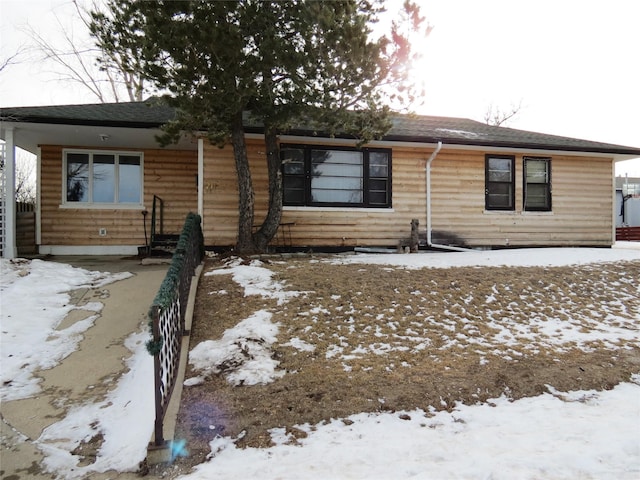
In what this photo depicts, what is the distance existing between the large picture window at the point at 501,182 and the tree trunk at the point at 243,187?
6.27 metres

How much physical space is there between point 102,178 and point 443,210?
8.47 metres

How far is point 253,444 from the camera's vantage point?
2.67 meters

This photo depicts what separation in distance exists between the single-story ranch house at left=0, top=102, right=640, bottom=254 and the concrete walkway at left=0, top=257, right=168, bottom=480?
10.4 feet

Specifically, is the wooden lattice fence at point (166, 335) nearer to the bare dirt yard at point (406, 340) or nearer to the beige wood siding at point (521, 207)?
the bare dirt yard at point (406, 340)

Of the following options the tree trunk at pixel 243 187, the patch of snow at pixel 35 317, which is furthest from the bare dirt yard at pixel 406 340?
the patch of snow at pixel 35 317

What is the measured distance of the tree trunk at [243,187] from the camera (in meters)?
7.66

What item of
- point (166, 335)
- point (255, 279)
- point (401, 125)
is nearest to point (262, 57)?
point (255, 279)

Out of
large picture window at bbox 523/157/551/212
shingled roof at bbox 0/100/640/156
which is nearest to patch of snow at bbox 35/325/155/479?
shingled roof at bbox 0/100/640/156

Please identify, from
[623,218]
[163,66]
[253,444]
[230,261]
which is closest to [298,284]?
[230,261]

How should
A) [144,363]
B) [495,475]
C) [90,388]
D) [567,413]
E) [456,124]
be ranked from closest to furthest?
[495,475]
[567,413]
[90,388]
[144,363]
[456,124]

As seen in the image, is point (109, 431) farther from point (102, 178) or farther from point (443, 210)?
point (443, 210)

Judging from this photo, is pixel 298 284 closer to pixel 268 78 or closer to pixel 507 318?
pixel 507 318

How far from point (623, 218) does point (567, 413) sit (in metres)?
27.0

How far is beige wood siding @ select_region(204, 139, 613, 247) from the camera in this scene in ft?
29.4
